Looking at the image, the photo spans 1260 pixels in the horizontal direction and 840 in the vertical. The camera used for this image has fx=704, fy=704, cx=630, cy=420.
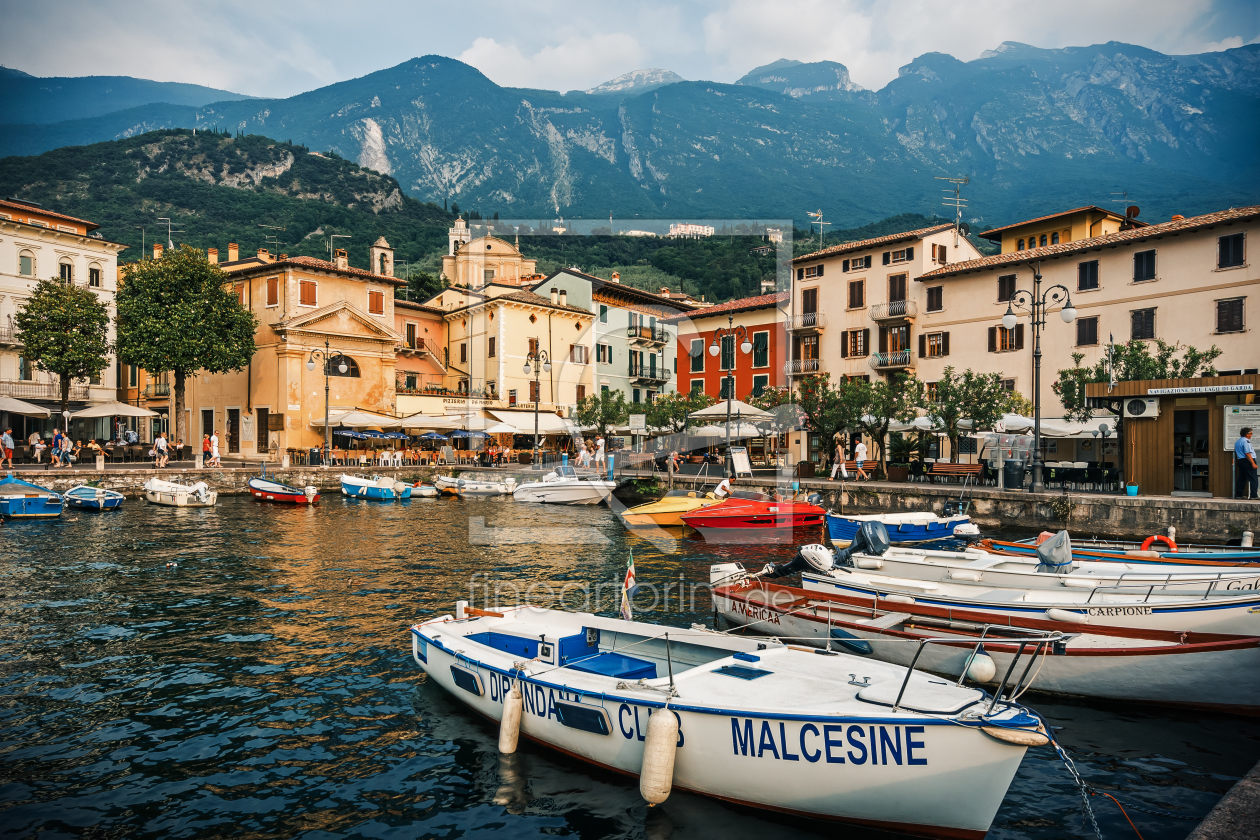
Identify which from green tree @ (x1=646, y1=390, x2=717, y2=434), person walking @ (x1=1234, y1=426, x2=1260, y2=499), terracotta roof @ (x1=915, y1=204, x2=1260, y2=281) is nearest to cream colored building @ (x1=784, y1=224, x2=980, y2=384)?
terracotta roof @ (x1=915, y1=204, x2=1260, y2=281)

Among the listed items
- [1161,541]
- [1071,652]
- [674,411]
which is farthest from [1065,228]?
[1071,652]

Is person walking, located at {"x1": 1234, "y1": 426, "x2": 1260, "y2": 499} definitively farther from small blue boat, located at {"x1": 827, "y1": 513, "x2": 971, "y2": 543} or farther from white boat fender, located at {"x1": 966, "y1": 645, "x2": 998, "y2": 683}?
white boat fender, located at {"x1": 966, "y1": 645, "x2": 998, "y2": 683}

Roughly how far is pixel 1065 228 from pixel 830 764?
140 feet

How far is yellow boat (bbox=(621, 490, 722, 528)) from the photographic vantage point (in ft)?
74.6

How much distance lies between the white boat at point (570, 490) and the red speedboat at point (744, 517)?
9059 millimetres

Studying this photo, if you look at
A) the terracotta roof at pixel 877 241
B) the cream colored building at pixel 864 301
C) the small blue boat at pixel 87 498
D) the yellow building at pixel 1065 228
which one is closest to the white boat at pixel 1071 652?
the small blue boat at pixel 87 498

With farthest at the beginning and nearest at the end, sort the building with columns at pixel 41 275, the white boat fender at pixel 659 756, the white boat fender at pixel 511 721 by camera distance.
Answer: the building with columns at pixel 41 275, the white boat fender at pixel 511 721, the white boat fender at pixel 659 756

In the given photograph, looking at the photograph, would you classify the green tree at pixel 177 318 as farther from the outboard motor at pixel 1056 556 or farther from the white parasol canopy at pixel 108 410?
the outboard motor at pixel 1056 556

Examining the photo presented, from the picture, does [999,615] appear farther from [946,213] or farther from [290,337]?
[946,213]

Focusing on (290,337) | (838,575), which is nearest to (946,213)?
(290,337)

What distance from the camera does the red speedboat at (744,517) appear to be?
21.5m

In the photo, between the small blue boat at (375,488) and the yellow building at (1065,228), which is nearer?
the small blue boat at (375,488)

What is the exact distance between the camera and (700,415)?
35.1m

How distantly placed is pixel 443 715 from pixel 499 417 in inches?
1489
